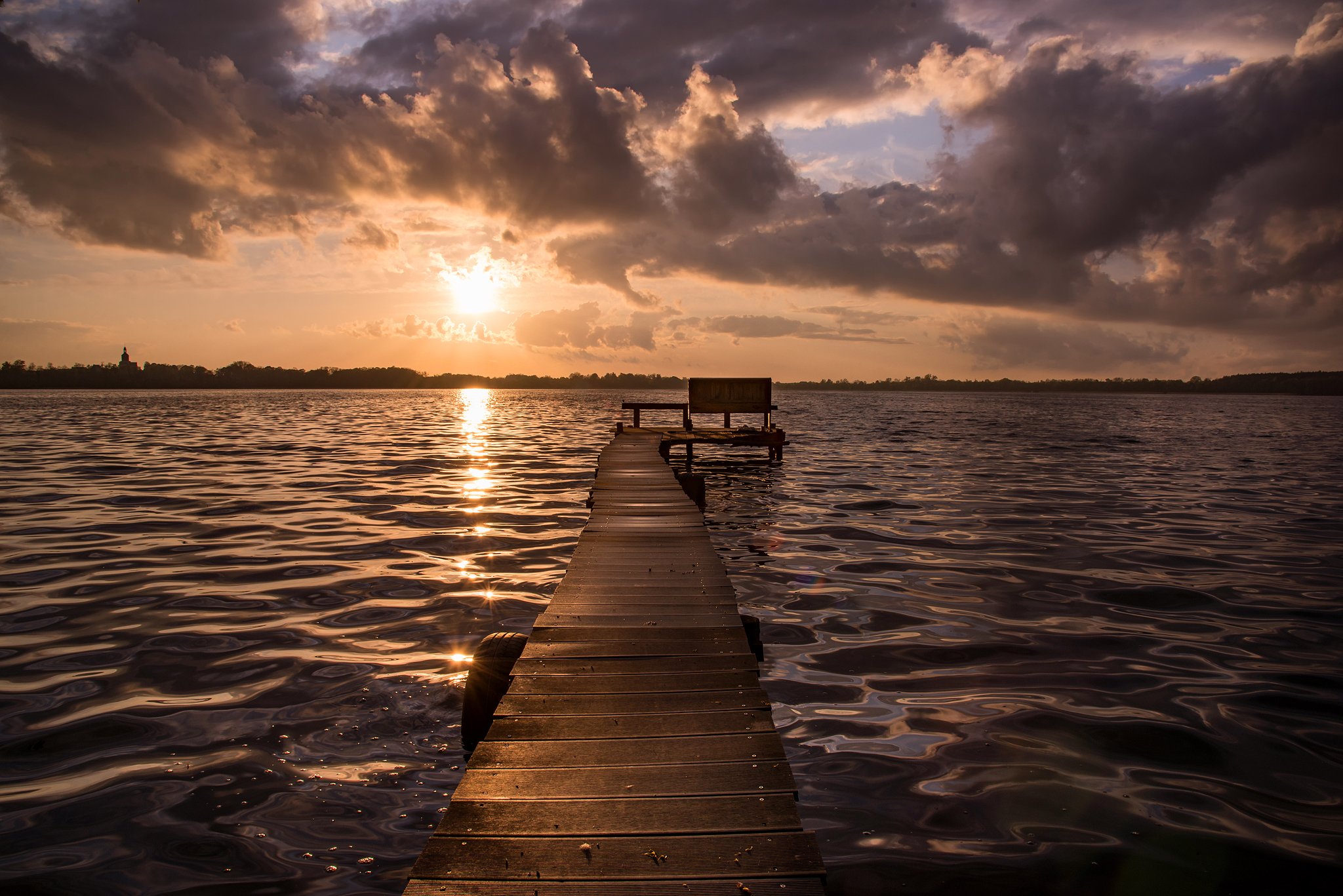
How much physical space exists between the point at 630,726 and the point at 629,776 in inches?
23.0

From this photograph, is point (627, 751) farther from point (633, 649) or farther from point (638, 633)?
point (638, 633)

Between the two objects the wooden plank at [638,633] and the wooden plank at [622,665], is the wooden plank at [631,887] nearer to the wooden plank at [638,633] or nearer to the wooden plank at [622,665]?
the wooden plank at [622,665]

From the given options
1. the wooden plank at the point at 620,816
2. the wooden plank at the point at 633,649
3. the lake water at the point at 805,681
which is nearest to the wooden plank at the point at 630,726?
the wooden plank at the point at 620,816

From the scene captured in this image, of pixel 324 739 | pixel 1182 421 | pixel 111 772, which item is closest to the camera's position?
pixel 111 772

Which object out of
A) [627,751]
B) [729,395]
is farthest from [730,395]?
[627,751]

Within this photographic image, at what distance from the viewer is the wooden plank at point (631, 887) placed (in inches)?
105

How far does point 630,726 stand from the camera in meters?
4.05

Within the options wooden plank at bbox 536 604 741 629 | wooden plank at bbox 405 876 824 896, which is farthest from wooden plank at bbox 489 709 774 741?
wooden plank at bbox 536 604 741 629

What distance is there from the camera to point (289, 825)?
417 cm

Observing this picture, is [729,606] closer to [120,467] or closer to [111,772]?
[111,772]

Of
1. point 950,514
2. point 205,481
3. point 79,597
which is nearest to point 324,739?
point 79,597

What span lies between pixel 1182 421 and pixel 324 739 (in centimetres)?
7869

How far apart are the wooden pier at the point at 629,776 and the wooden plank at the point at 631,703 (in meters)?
0.01

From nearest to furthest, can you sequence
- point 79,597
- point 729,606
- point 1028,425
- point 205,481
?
point 729,606 → point 79,597 → point 205,481 → point 1028,425
